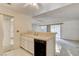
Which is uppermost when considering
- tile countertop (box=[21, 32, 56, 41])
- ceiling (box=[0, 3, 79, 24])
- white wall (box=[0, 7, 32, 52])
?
ceiling (box=[0, 3, 79, 24])

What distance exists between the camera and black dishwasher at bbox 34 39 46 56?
1.06 metres

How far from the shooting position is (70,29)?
1.16 m

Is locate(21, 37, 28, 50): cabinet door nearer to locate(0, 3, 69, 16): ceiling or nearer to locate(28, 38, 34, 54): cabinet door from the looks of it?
locate(28, 38, 34, 54): cabinet door

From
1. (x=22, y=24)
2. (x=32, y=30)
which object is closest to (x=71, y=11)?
(x=32, y=30)

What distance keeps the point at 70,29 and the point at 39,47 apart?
0.48m

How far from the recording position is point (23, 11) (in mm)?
1166

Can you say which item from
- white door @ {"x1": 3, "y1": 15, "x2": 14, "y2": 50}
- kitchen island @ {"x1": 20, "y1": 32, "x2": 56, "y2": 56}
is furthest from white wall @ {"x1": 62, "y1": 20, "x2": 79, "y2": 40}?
white door @ {"x1": 3, "y1": 15, "x2": 14, "y2": 50}

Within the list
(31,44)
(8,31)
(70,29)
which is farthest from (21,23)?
(70,29)

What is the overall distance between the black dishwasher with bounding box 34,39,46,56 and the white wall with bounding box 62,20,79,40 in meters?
0.31

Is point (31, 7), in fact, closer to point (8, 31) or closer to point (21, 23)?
point (21, 23)

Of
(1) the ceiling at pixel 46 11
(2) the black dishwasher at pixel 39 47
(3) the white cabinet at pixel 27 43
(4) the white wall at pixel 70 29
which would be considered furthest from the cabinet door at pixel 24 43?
(4) the white wall at pixel 70 29

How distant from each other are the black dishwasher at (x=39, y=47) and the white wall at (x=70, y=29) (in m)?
0.31

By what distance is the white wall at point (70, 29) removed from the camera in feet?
3.58

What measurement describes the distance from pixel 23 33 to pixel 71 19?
67 cm
